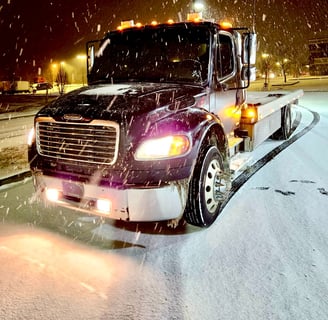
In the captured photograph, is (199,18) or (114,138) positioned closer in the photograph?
(114,138)

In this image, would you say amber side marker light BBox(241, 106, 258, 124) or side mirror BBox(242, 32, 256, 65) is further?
amber side marker light BBox(241, 106, 258, 124)

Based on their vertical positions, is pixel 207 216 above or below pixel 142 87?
below

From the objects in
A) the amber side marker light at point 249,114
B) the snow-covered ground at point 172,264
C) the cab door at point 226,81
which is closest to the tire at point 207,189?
the snow-covered ground at point 172,264

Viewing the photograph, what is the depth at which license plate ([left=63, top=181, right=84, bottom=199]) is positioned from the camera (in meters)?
3.74

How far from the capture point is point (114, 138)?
3.60 metres

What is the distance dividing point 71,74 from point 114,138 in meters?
62.6

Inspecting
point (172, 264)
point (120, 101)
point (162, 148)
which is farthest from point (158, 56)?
point (172, 264)

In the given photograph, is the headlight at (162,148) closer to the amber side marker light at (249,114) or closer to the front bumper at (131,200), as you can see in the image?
the front bumper at (131,200)

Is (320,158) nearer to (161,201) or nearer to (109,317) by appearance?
(161,201)

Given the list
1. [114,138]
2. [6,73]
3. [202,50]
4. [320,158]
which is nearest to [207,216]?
[114,138]

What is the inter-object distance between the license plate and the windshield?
1.74 m

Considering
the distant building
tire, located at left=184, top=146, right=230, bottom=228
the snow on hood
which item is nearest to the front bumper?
tire, located at left=184, top=146, right=230, bottom=228

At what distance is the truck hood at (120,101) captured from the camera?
3.69 meters

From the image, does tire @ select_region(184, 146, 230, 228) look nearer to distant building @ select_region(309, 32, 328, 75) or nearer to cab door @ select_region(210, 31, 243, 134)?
cab door @ select_region(210, 31, 243, 134)
